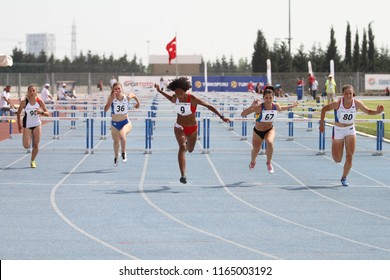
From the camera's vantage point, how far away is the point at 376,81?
7544cm

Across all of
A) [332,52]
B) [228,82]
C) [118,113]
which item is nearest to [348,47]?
[332,52]

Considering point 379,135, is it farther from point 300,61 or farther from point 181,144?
point 300,61

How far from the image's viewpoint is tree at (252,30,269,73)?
92.1 meters

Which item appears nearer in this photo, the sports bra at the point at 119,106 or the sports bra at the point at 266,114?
the sports bra at the point at 266,114

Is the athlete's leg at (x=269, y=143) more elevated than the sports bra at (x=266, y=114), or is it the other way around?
the sports bra at (x=266, y=114)

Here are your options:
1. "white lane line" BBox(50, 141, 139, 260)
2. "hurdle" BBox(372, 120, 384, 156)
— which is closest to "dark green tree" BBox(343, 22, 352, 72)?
"hurdle" BBox(372, 120, 384, 156)

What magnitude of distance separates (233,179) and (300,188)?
5.46ft

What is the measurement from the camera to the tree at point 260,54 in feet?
302

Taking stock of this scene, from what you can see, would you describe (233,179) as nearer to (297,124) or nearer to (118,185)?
(118,185)

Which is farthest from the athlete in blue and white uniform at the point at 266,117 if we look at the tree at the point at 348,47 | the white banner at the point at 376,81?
the tree at the point at 348,47

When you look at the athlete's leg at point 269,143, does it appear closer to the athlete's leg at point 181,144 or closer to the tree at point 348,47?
the athlete's leg at point 181,144

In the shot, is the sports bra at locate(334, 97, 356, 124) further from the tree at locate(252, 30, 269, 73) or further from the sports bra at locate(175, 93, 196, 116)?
the tree at locate(252, 30, 269, 73)

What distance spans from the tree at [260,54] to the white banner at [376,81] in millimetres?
17690
